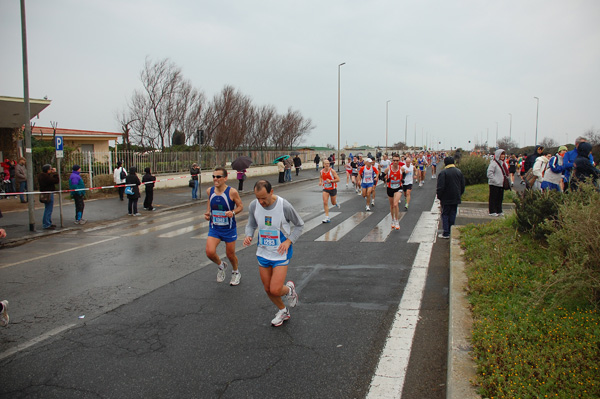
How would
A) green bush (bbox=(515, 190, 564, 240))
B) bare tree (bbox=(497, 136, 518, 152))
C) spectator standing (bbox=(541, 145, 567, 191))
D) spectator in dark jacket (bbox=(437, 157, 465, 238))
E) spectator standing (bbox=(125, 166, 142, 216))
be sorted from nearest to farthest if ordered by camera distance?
green bush (bbox=(515, 190, 564, 240)) < spectator in dark jacket (bbox=(437, 157, 465, 238)) < spectator standing (bbox=(541, 145, 567, 191)) < spectator standing (bbox=(125, 166, 142, 216)) < bare tree (bbox=(497, 136, 518, 152))

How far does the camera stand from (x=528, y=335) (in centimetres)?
391

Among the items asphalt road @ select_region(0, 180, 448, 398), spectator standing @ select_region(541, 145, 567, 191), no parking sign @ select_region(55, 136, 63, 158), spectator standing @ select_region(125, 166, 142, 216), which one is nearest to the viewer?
asphalt road @ select_region(0, 180, 448, 398)

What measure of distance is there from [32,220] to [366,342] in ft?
36.6

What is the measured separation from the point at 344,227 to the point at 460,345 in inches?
312

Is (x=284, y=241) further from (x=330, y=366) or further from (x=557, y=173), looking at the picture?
(x=557, y=173)

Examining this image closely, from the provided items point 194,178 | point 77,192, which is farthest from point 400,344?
point 194,178

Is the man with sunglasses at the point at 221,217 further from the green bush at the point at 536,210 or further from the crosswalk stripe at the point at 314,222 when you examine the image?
the crosswalk stripe at the point at 314,222

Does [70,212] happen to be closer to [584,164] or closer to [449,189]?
[449,189]

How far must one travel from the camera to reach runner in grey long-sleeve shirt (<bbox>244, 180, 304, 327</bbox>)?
509cm

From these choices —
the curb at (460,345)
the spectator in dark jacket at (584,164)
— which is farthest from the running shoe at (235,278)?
the spectator in dark jacket at (584,164)

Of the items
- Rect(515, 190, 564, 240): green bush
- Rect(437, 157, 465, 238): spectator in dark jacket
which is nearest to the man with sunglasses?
Rect(515, 190, 564, 240): green bush

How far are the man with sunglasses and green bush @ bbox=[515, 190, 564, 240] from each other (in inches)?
173

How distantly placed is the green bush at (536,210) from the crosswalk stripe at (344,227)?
4.19 m

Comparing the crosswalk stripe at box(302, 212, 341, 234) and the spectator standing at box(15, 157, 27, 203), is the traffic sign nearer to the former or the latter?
the spectator standing at box(15, 157, 27, 203)
